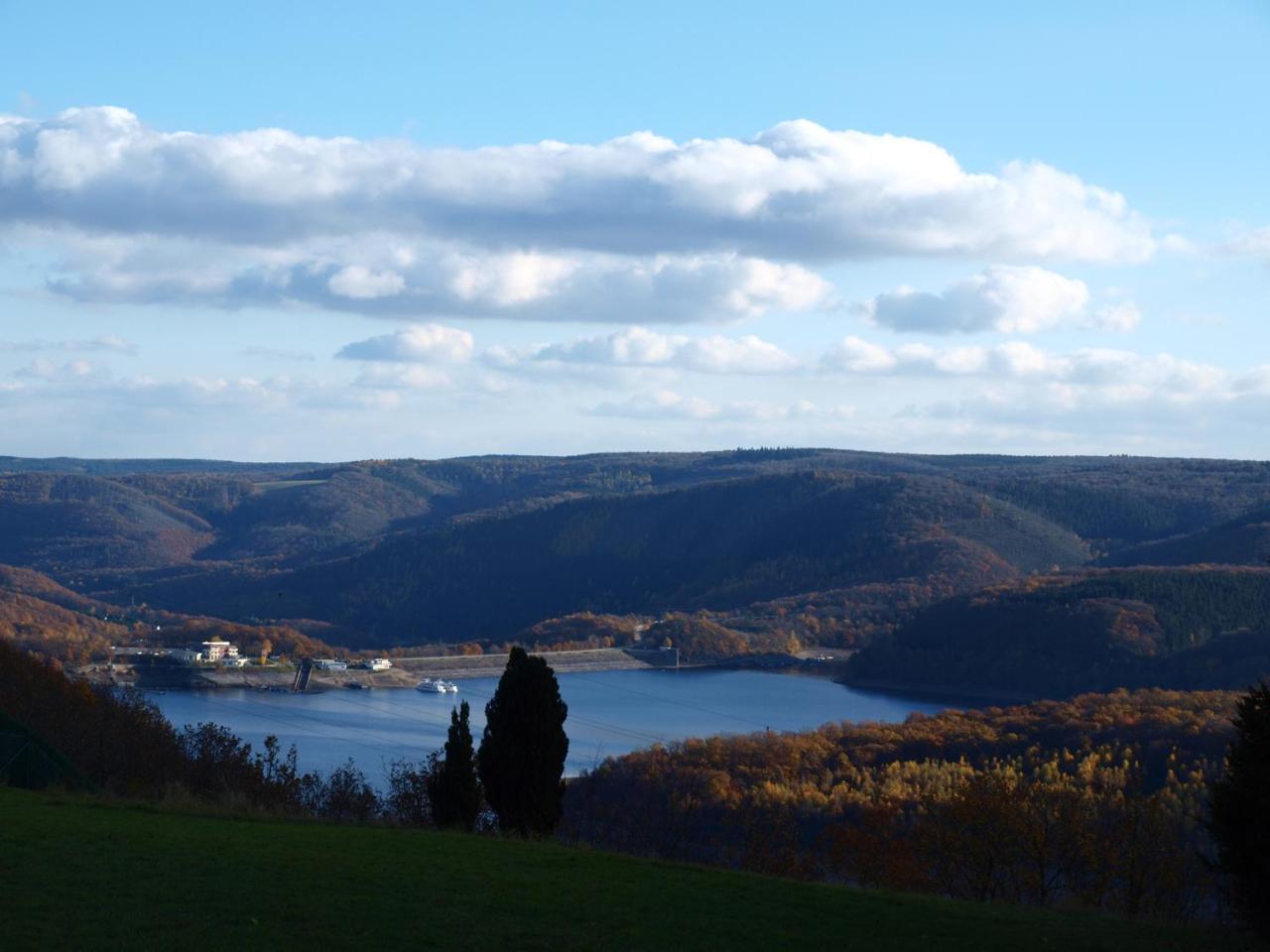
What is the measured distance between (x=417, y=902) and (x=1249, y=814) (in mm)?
7159

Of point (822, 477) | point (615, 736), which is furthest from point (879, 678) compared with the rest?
point (822, 477)

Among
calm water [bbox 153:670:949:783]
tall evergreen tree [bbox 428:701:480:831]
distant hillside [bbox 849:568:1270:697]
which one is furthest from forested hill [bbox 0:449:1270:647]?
tall evergreen tree [bbox 428:701:480:831]

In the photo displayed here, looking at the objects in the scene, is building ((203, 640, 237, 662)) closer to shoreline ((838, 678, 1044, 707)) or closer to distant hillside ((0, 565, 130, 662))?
distant hillside ((0, 565, 130, 662))

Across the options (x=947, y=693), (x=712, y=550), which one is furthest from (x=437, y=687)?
(x=712, y=550)

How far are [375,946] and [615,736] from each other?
168 ft

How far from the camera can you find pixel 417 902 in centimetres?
1283

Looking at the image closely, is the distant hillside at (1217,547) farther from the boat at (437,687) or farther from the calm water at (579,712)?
the boat at (437,687)

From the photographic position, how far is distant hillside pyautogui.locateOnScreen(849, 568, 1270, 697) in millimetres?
75312

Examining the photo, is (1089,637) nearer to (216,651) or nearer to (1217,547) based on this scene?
(1217,547)

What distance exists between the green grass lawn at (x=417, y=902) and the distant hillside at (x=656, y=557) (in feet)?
350

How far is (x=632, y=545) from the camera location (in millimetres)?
157250

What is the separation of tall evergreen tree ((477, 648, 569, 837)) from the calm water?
24994 millimetres

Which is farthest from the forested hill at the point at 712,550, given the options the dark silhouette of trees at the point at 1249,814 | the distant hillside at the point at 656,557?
the dark silhouette of trees at the point at 1249,814

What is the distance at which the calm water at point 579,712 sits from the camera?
56.5m
